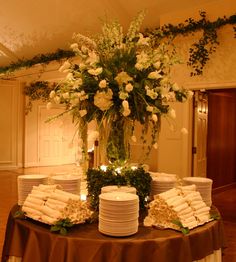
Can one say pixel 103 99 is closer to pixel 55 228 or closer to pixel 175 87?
pixel 175 87

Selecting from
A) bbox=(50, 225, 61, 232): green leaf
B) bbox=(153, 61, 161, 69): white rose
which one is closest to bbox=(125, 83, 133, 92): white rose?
bbox=(153, 61, 161, 69): white rose

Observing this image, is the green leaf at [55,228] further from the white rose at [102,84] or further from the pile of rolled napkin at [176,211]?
the white rose at [102,84]

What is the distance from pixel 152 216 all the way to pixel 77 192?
2.17 feet

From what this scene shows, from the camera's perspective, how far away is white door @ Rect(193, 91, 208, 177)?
227 inches

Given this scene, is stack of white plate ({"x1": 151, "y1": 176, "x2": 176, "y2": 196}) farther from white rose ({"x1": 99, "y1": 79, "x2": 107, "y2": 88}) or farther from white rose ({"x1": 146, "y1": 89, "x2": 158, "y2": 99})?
white rose ({"x1": 99, "y1": 79, "x2": 107, "y2": 88})

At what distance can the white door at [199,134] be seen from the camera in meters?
5.76

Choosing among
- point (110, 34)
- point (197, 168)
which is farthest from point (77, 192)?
point (197, 168)

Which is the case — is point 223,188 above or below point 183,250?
below

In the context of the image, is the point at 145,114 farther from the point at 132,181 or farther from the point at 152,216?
the point at 152,216

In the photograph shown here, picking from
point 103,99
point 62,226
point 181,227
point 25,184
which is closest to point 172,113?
point 103,99

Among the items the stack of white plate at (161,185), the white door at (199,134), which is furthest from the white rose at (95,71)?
the white door at (199,134)

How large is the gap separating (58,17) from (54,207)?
17.8ft

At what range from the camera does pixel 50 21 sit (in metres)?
6.86

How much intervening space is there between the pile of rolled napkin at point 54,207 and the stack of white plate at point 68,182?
244 mm
